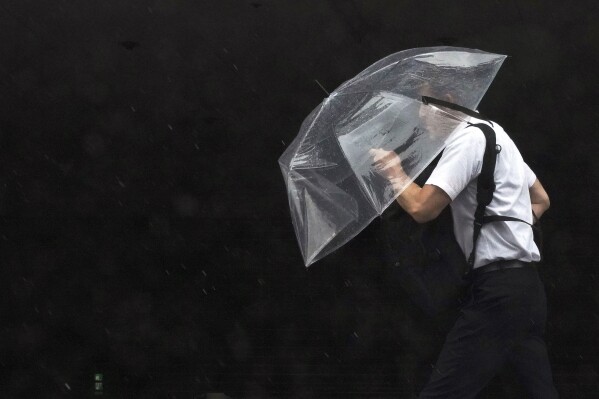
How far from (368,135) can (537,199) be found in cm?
101

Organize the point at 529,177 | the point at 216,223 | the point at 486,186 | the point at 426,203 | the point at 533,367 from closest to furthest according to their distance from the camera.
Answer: the point at 426,203 < the point at 486,186 < the point at 533,367 < the point at 529,177 < the point at 216,223

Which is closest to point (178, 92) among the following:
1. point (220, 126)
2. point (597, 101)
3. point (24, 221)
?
point (220, 126)

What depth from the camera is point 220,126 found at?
940 cm

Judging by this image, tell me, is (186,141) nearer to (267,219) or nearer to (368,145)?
(267,219)

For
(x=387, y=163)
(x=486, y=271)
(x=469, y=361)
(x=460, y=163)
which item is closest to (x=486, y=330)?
(x=469, y=361)

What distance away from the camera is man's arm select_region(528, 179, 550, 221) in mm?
4797

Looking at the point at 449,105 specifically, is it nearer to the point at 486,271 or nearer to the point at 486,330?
the point at 486,271

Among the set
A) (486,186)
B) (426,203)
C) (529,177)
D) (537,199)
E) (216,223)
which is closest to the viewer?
(426,203)

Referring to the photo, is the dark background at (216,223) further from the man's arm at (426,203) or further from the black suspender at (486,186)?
the man's arm at (426,203)

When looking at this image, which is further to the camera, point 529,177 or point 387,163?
point 529,177

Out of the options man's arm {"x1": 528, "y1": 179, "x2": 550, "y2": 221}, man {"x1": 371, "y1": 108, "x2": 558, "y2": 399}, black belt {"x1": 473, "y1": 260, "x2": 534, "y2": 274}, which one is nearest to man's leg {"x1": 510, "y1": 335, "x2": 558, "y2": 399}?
man {"x1": 371, "y1": 108, "x2": 558, "y2": 399}

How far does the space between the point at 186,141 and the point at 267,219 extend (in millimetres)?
1069

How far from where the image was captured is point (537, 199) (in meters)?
4.84

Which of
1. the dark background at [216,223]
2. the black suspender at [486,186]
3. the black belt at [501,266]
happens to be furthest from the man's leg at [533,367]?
the dark background at [216,223]
